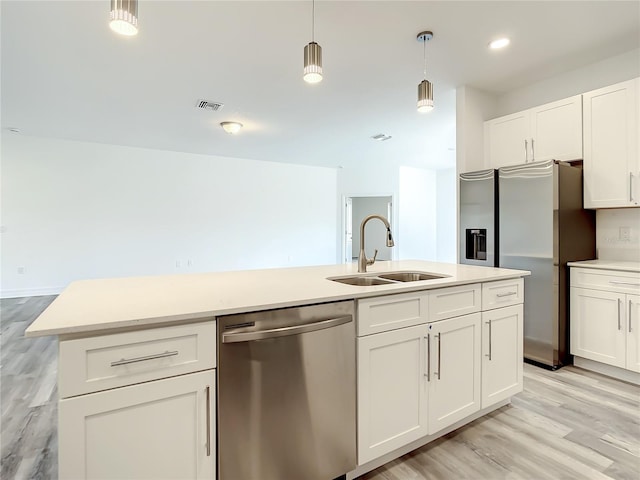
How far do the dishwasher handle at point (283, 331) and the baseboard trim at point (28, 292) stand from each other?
612cm

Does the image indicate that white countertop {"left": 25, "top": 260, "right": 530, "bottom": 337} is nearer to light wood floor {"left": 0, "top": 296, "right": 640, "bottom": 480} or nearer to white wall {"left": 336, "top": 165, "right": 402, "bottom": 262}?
light wood floor {"left": 0, "top": 296, "right": 640, "bottom": 480}

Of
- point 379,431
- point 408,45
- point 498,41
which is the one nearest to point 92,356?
point 379,431

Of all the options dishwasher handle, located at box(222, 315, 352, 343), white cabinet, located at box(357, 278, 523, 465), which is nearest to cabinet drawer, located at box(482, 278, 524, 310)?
white cabinet, located at box(357, 278, 523, 465)

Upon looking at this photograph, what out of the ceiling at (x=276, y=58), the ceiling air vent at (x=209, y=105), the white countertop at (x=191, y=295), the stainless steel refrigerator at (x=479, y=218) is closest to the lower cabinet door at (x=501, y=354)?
the white countertop at (x=191, y=295)

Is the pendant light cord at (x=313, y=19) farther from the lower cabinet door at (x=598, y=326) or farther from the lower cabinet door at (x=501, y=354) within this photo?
the lower cabinet door at (x=598, y=326)

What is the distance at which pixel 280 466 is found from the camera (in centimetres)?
133

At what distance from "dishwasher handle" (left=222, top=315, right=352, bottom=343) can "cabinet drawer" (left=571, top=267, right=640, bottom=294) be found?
239cm

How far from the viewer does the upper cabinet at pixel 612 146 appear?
2629mm

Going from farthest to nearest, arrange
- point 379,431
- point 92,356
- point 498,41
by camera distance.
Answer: point 498,41
point 379,431
point 92,356

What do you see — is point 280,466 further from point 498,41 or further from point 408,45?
point 498,41

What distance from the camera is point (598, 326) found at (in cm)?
269

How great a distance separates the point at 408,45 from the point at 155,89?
2.58 m

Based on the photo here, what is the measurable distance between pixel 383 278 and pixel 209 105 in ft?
10.4

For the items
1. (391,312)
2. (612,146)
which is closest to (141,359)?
(391,312)
